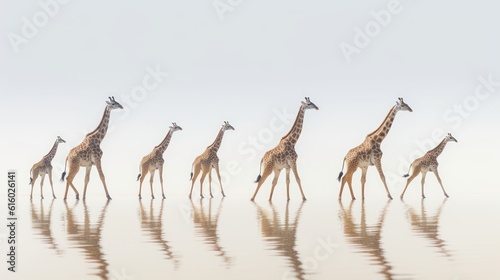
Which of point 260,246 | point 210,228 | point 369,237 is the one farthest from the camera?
point 210,228

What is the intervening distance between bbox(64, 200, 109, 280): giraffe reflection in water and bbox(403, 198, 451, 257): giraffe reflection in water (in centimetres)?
552

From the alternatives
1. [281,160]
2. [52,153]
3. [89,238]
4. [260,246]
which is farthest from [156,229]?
[52,153]

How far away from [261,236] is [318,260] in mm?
3718

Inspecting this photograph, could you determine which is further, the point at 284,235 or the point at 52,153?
the point at 52,153

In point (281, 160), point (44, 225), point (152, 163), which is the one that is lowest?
point (44, 225)

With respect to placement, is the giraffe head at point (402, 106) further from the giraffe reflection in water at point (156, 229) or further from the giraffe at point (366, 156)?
the giraffe reflection in water at point (156, 229)

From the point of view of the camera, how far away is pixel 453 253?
12.9 m

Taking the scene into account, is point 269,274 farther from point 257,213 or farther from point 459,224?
point 257,213

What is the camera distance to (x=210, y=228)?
1761cm

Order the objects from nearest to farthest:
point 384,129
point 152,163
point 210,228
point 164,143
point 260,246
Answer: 1. point 260,246
2. point 210,228
3. point 384,129
4. point 152,163
5. point 164,143

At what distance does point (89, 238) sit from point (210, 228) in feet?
10.2

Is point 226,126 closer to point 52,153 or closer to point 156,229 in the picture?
point 52,153

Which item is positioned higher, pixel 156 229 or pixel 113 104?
pixel 113 104

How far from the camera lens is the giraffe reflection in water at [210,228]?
13.2 meters
